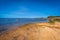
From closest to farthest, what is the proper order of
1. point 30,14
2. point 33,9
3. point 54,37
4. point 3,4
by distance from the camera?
1. point 54,37
2. point 3,4
3. point 33,9
4. point 30,14

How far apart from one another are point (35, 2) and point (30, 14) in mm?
751

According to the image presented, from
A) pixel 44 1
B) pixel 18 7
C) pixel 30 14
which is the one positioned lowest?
pixel 30 14

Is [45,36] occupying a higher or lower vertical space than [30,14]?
lower

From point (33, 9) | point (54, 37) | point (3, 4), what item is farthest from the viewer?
point (33, 9)

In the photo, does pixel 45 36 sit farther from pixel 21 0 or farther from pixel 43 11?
pixel 21 0

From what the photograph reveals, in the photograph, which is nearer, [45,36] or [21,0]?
[45,36]

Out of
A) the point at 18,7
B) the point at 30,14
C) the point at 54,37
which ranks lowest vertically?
the point at 54,37

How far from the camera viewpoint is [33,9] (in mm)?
4457

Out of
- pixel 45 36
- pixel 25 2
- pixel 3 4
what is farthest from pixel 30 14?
pixel 45 36

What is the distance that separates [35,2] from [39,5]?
0.24 m

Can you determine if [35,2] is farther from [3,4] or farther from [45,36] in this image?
[45,36]

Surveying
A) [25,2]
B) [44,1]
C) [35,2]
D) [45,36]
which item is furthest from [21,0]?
[45,36]

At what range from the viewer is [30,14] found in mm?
4785

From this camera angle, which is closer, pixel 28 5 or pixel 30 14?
pixel 28 5
